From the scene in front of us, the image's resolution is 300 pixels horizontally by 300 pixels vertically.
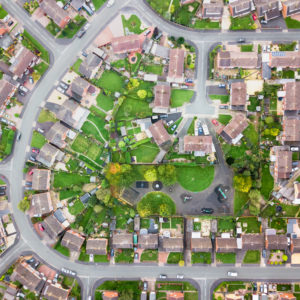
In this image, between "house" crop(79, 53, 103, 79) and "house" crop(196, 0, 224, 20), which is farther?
"house" crop(79, 53, 103, 79)

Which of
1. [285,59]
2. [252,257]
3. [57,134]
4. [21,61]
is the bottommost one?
[252,257]

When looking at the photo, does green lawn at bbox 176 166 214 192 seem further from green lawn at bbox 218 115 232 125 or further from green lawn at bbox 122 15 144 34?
green lawn at bbox 122 15 144 34

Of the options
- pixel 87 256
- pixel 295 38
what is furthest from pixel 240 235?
pixel 295 38

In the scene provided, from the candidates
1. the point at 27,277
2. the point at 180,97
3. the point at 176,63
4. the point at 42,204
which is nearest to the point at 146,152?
the point at 180,97

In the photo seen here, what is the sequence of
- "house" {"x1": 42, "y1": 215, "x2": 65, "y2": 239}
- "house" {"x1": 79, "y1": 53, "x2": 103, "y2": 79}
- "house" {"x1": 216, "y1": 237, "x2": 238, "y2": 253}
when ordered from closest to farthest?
"house" {"x1": 216, "y1": 237, "x2": 238, "y2": 253}, "house" {"x1": 79, "y1": 53, "x2": 103, "y2": 79}, "house" {"x1": 42, "y1": 215, "x2": 65, "y2": 239}

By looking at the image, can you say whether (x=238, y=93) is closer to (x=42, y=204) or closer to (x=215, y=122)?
(x=215, y=122)

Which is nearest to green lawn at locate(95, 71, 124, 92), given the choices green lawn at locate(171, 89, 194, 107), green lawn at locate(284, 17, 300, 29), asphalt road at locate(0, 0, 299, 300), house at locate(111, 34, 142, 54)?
house at locate(111, 34, 142, 54)

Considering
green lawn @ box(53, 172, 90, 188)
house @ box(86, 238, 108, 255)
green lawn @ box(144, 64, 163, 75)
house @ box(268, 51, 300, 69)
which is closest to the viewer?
house @ box(268, 51, 300, 69)
